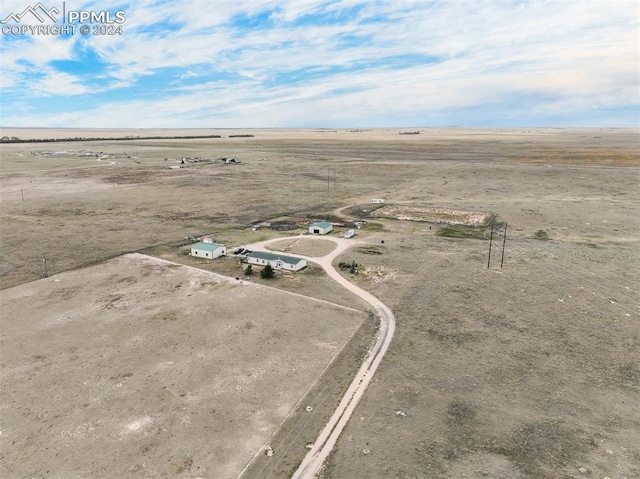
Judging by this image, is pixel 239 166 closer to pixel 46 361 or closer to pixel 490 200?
pixel 490 200

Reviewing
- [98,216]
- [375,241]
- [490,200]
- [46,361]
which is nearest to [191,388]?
[46,361]

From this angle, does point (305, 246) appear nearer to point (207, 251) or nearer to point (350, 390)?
point (207, 251)

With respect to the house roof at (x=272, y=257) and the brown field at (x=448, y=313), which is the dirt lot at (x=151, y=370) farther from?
the house roof at (x=272, y=257)

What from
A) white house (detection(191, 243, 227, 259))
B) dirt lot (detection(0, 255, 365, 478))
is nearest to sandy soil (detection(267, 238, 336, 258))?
white house (detection(191, 243, 227, 259))

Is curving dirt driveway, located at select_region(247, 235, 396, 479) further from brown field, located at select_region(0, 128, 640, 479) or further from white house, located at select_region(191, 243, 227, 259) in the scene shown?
white house, located at select_region(191, 243, 227, 259)

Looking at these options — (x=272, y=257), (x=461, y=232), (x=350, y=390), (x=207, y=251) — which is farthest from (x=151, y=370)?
(x=461, y=232)

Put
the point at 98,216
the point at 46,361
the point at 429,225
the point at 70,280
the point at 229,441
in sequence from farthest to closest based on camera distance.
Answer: the point at 98,216 < the point at 429,225 < the point at 70,280 < the point at 46,361 < the point at 229,441

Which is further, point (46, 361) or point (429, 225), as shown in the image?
point (429, 225)
